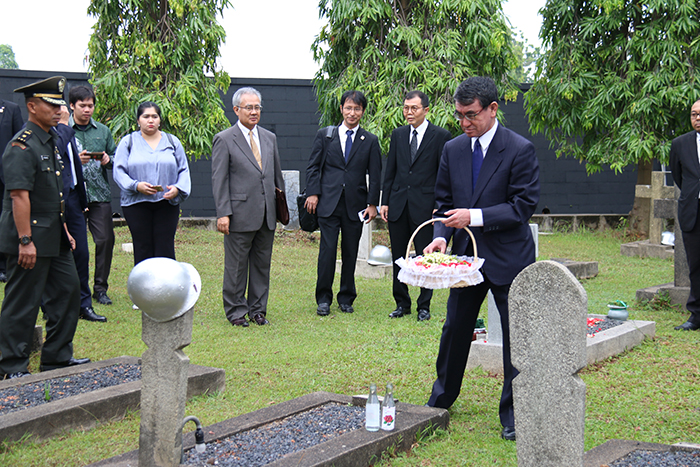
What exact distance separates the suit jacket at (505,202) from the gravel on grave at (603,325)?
7.89 ft

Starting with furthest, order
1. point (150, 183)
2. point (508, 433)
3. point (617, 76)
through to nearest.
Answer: point (617, 76) < point (150, 183) < point (508, 433)

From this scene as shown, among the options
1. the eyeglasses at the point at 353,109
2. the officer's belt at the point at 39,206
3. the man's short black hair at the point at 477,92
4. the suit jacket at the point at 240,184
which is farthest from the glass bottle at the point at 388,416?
the eyeglasses at the point at 353,109

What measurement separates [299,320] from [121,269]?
365 cm

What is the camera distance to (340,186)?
6.93m

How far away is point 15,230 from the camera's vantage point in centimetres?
444

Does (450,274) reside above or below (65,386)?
above

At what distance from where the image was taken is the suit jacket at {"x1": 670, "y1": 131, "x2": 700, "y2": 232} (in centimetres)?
618

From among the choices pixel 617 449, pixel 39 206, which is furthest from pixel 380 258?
pixel 617 449

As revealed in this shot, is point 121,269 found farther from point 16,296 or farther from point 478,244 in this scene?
point 478,244

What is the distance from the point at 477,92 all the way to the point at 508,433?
1804mm

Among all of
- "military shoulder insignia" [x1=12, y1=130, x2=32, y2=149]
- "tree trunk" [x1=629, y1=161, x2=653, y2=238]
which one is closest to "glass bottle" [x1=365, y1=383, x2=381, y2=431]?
"military shoulder insignia" [x1=12, y1=130, x2=32, y2=149]

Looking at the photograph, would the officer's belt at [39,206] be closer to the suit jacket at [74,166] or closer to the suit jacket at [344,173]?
the suit jacket at [74,166]

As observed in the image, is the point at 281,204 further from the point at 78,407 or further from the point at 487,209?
the point at 487,209

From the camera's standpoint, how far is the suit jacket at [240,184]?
636 cm
